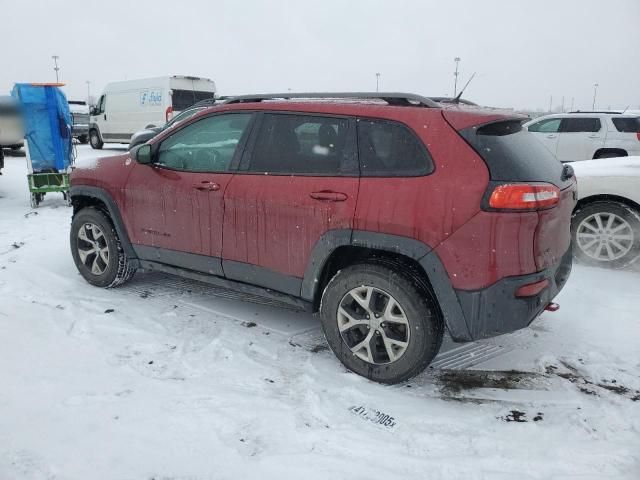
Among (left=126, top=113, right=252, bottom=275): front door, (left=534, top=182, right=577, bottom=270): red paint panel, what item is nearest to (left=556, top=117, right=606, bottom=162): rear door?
(left=534, top=182, right=577, bottom=270): red paint panel

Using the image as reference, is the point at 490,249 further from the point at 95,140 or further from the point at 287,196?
the point at 95,140

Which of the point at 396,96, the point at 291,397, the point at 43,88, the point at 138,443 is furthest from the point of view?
the point at 43,88

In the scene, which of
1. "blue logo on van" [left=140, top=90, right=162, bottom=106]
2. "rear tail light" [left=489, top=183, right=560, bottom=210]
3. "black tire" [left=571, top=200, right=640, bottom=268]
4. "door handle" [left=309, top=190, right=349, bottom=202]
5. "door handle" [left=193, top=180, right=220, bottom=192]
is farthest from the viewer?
"blue logo on van" [left=140, top=90, right=162, bottom=106]

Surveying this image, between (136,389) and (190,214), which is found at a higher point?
(190,214)

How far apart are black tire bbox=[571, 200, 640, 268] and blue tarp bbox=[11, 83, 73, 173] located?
8188mm

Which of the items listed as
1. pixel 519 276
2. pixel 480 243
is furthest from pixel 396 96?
pixel 519 276

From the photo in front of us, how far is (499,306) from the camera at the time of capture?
103 inches

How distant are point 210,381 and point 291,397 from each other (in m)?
0.52

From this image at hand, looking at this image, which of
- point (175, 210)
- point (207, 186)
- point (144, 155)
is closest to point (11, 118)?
point (144, 155)

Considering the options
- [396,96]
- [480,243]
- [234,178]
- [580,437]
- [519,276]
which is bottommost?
[580,437]

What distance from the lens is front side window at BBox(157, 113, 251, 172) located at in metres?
3.59

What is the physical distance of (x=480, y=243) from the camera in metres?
2.56

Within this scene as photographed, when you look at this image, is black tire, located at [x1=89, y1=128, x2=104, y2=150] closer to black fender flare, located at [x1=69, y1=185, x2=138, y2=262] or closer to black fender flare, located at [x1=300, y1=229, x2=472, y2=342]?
black fender flare, located at [x1=69, y1=185, x2=138, y2=262]

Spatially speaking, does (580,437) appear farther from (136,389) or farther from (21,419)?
(21,419)
